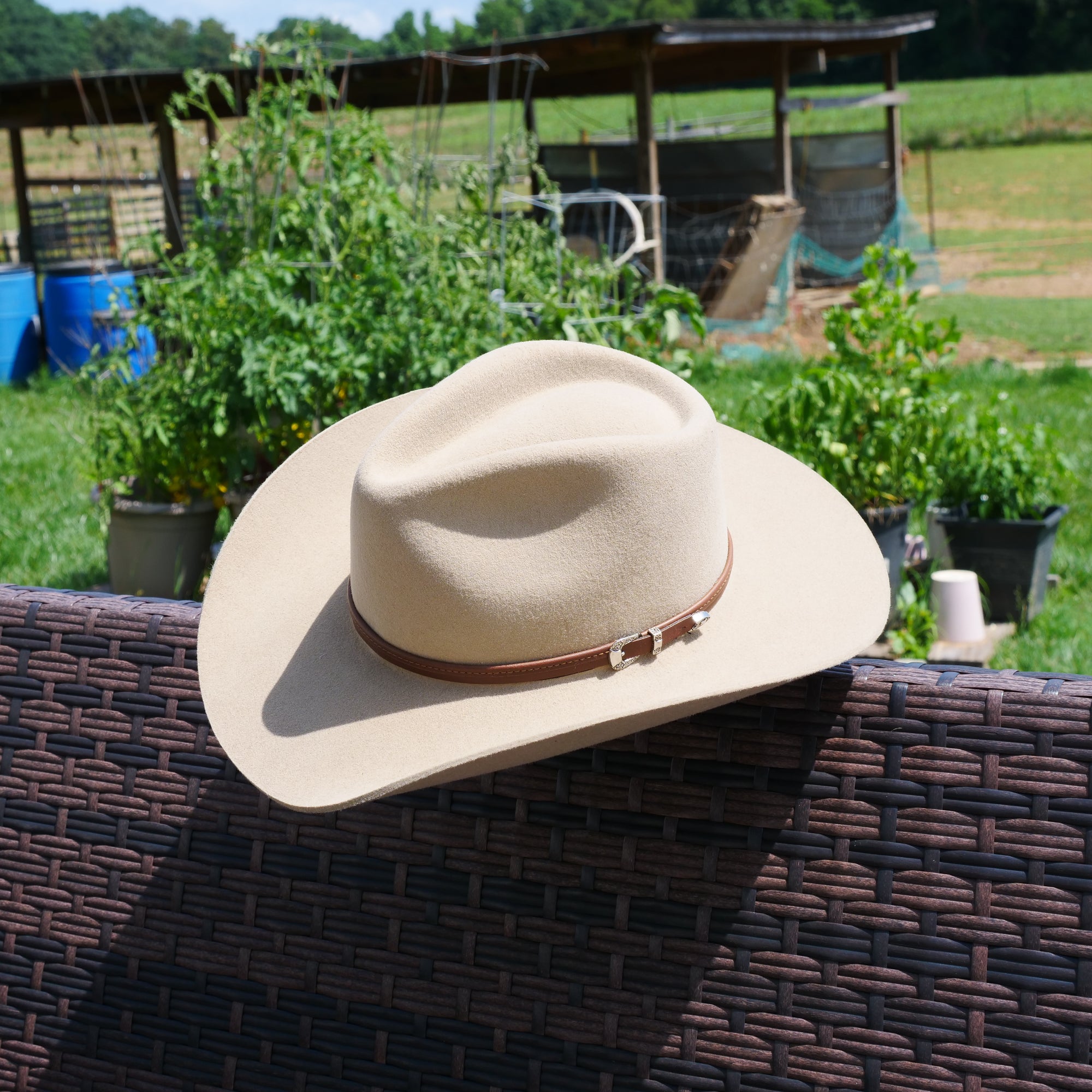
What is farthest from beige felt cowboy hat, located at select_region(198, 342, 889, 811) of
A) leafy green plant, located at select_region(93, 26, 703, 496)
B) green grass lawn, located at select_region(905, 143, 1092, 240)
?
green grass lawn, located at select_region(905, 143, 1092, 240)

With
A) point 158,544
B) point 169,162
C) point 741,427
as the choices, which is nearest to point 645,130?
point 169,162

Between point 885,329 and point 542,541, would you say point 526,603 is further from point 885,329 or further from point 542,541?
point 885,329

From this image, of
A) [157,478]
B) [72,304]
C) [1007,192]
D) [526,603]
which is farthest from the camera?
[1007,192]

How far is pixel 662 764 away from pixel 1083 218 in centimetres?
2214

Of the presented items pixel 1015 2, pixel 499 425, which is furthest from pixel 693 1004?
pixel 1015 2

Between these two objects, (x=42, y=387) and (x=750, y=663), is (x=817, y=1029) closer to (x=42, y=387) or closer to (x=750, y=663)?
(x=750, y=663)

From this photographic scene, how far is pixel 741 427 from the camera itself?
15.9ft

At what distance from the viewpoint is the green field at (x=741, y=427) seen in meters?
3.78

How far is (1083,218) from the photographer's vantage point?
2044 cm

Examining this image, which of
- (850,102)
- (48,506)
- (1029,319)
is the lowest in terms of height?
(1029,319)

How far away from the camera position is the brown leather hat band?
1036 millimetres

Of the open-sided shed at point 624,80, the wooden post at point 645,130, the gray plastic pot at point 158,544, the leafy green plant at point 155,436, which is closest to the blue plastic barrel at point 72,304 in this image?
the open-sided shed at point 624,80

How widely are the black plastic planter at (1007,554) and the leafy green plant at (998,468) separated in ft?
0.21

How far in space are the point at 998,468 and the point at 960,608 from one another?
2.02ft
